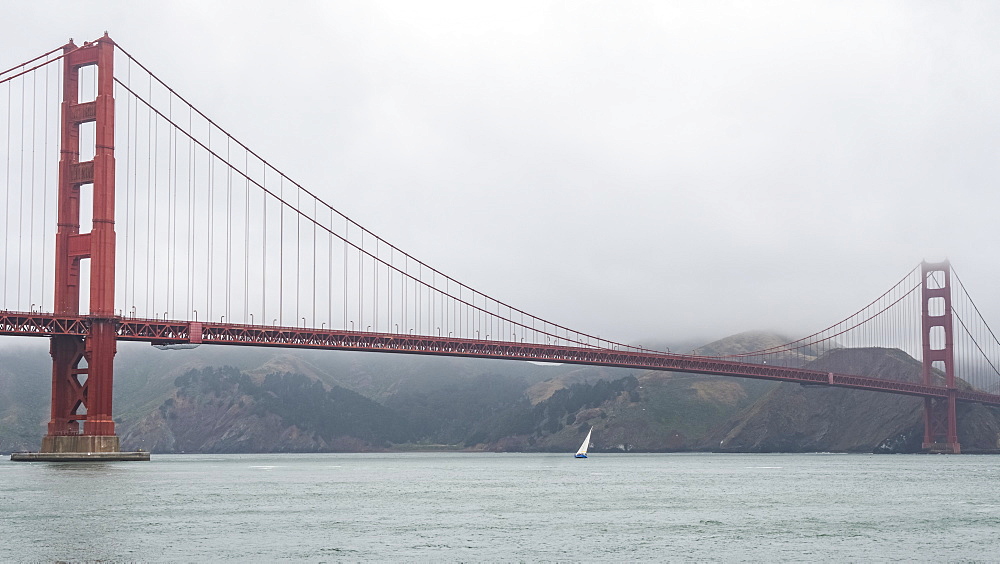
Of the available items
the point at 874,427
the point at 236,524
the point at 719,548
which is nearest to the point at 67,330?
the point at 236,524

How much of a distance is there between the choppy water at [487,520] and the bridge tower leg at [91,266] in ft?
31.2

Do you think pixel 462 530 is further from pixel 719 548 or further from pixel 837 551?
pixel 837 551

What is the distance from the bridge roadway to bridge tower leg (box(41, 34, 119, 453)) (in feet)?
6.02

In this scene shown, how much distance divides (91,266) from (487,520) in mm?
45127

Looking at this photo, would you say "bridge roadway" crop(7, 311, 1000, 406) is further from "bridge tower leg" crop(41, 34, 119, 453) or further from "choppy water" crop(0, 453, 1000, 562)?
"choppy water" crop(0, 453, 1000, 562)

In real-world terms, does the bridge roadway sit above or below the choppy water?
above

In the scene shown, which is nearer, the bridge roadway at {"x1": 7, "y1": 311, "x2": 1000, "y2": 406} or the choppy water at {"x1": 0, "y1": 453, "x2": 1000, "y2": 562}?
the choppy water at {"x1": 0, "y1": 453, "x2": 1000, "y2": 562}

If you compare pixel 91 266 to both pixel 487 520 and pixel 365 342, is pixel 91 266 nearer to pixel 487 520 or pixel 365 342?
pixel 365 342

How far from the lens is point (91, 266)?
81.0 metres

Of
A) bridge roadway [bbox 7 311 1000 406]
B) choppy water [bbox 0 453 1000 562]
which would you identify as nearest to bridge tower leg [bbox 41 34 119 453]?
bridge roadway [bbox 7 311 1000 406]

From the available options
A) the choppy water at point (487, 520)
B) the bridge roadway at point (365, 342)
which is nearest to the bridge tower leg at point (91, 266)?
the bridge roadway at point (365, 342)

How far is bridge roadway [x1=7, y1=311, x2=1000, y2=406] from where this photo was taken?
264 feet

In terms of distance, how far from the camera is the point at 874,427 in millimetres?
176875

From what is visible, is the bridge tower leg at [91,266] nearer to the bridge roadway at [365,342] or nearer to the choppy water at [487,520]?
Result: the bridge roadway at [365,342]
